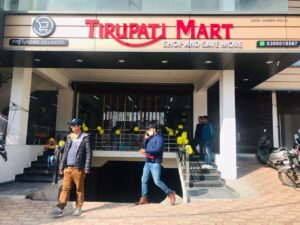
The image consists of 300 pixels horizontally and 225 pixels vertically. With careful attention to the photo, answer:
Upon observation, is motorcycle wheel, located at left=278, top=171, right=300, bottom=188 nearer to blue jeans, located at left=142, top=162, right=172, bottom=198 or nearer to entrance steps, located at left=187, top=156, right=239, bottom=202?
entrance steps, located at left=187, top=156, right=239, bottom=202

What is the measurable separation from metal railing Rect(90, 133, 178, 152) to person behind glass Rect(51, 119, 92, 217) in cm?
583

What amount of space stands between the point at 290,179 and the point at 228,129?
201 cm

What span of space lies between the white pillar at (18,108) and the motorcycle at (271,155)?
7.45m

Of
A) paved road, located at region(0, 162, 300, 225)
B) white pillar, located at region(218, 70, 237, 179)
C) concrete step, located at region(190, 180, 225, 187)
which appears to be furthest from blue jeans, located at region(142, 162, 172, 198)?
white pillar, located at region(218, 70, 237, 179)

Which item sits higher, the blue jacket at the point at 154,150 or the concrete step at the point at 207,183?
the blue jacket at the point at 154,150

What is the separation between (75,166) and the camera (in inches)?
187

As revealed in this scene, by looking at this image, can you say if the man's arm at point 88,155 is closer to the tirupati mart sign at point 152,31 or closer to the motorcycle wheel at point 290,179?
the tirupati mart sign at point 152,31

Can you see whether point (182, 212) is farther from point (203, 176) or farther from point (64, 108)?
point (64, 108)

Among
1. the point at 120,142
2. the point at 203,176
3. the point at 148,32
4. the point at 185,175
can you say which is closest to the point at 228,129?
the point at 203,176

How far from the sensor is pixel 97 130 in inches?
460

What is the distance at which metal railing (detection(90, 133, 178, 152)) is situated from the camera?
10898 mm

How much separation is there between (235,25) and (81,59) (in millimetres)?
4297

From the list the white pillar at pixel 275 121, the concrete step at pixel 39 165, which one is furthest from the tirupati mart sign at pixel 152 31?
the white pillar at pixel 275 121

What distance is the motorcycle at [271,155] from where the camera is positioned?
8.45 metres
